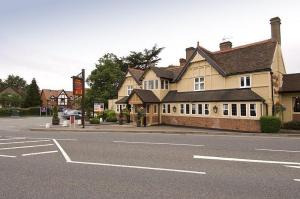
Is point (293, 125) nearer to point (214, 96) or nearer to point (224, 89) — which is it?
point (224, 89)

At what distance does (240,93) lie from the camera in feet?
85.6

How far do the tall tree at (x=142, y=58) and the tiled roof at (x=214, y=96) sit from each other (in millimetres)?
28428

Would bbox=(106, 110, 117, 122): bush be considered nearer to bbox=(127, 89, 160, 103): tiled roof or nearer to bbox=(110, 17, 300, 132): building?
bbox=(110, 17, 300, 132): building

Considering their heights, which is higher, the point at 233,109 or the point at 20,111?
the point at 233,109

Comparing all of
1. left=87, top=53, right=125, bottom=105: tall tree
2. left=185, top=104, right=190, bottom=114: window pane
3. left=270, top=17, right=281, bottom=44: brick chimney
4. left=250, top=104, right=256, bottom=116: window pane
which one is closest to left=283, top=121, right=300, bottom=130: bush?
left=250, top=104, right=256, bottom=116: window pane

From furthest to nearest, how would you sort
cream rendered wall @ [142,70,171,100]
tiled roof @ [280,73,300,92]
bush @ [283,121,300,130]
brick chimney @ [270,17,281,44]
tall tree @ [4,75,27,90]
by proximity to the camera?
tall tree @ [4,75,27,90], cream rendered wall @ [142,70,171,100], brick chimney @ [270,17,281,44], tiled roof @ [280,73,300,92], bush @ [283,121,300,130]

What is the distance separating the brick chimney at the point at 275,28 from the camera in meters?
28.2

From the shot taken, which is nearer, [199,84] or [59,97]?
[199,84]

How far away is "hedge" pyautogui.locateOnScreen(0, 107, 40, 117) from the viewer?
6297 centimetres

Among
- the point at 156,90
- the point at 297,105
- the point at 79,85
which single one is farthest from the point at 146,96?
the point at 297,105

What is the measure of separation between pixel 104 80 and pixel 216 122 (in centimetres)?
2589

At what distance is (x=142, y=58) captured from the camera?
6088 centimetres

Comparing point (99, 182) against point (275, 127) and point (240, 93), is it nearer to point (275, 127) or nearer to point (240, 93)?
point (275, 127)

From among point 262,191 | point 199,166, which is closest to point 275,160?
point 199,166
